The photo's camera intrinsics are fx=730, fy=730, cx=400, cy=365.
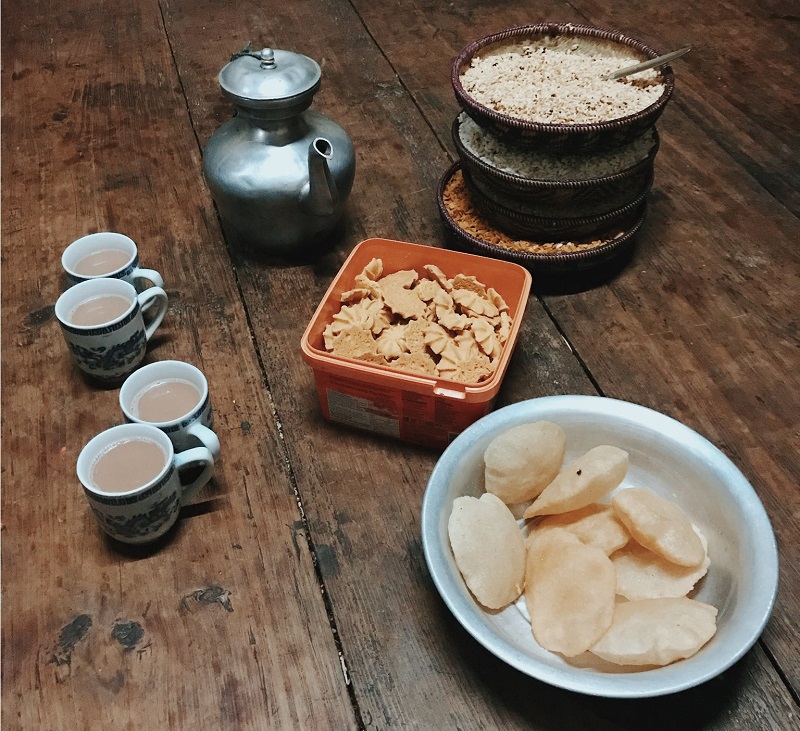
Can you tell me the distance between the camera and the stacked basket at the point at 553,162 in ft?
2.91

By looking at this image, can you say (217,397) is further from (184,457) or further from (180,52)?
(180,52)

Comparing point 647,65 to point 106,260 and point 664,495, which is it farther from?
point 106,260

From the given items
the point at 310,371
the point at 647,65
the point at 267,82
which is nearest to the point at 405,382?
the point at 310,371

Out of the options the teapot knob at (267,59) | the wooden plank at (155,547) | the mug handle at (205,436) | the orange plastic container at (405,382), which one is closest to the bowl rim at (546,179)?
the orange plastic container at (405,382)

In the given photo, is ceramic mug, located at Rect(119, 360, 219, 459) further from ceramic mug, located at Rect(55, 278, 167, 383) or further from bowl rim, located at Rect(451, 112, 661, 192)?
bowl rim, located at Rect(451, 112, 661, 192)

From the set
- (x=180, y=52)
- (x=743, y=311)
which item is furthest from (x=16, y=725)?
(x=180, y=52)

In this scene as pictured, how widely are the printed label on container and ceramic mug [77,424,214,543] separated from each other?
0.15m

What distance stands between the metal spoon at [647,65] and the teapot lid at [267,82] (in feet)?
1.29

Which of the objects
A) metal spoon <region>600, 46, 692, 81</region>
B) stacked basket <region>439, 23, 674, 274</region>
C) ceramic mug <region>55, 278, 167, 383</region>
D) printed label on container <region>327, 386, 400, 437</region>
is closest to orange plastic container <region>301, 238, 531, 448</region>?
printed label on container <region>327, 386, 400, 437</region>

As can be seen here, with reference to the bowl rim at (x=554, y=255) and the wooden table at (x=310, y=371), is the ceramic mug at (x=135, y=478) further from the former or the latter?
the bowl rim at (x=554, y=255)

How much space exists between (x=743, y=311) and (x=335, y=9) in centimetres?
113

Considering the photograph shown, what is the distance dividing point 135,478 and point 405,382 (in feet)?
0.89

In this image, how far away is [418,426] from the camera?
779 mm

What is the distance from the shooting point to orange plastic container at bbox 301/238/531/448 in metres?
0.72
